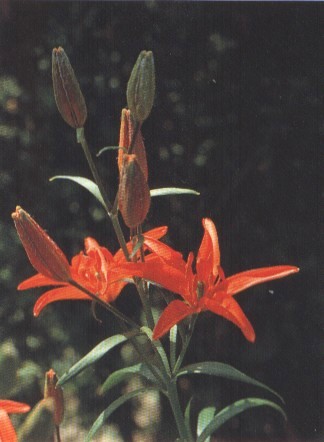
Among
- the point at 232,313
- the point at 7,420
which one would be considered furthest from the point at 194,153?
the point at 7,420

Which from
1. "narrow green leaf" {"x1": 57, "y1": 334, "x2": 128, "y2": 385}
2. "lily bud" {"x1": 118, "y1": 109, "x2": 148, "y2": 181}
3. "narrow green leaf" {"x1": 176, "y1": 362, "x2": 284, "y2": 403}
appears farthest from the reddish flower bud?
"lily bud" {"x1": 118, "y1": 109, "x2": 148, "y2": 181}

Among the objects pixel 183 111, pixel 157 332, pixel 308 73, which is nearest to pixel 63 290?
pixel 157 332

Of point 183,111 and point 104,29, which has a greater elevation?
point 104,29

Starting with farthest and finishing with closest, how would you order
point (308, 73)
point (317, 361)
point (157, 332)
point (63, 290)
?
point (317, 361) < point (308, 73) < point (63, 290) < point (157, 332)

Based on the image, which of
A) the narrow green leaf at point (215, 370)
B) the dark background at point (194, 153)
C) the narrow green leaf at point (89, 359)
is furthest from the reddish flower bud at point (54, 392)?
the dark background at point (194, 153)

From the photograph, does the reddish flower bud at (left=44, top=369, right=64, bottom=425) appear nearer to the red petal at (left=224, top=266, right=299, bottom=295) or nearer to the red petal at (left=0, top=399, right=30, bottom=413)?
the red petal at (left=0, top=399, right=30, bottom=413)

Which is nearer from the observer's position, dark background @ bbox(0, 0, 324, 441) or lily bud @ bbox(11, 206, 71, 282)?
lily bud @ bbox(11, 206, 71, 282)

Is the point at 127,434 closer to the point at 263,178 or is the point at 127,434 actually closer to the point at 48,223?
the point at 48,223
